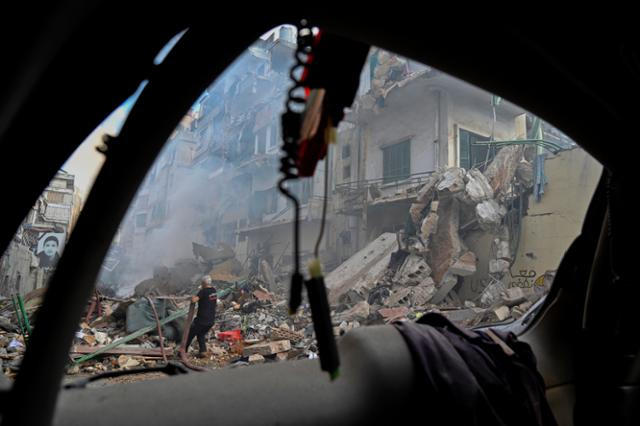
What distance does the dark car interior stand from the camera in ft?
1.69

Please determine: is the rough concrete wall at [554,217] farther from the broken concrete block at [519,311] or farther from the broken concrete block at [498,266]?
the broken concrete block at [519,311]

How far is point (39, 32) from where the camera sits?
0.40 metres

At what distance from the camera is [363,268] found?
1491cm

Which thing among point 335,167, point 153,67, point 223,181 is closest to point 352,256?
point 335,167

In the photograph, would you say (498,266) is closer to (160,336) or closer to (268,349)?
(268,349)

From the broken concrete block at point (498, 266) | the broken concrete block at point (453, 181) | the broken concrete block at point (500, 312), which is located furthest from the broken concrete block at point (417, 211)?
the broken concrete block at point (500, 312)

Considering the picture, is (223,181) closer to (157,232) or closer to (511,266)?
(157,232)

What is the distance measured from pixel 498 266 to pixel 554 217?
7.74 ft

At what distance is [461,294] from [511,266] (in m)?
1.87

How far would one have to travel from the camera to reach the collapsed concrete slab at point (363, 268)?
13.8 meters

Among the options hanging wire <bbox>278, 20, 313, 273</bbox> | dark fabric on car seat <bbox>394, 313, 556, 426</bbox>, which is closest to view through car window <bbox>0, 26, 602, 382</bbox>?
dark fabric on car seat <bbox>394, 313, 556, 426</bbox>

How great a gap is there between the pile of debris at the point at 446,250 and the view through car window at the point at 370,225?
5 centimetres

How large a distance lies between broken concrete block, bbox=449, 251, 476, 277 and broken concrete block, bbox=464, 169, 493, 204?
1.93 metres

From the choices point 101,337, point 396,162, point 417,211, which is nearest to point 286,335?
point 101,337
